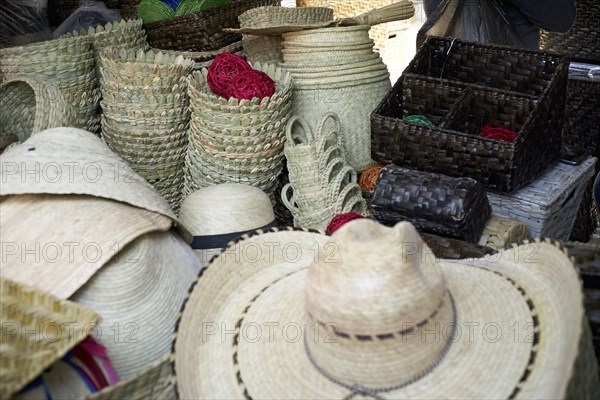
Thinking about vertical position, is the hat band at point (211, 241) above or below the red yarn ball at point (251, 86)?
below

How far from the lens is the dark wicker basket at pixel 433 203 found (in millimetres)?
1880

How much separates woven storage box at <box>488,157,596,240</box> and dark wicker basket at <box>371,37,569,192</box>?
0.04m

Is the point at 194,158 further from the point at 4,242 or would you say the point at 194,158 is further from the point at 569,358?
the point at 569,358

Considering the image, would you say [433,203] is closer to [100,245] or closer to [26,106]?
[100,245]

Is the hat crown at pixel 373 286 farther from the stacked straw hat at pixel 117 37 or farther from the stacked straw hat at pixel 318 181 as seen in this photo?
the stacked straw hat at pixel 117 37

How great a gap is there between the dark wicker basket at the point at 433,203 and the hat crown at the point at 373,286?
2.45ft

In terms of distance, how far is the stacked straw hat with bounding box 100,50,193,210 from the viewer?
2324 mm

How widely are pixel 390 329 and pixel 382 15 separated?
168cm

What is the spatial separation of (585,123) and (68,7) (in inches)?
113

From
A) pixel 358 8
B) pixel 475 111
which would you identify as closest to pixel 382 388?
pixel 475 111

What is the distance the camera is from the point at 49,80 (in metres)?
2.39

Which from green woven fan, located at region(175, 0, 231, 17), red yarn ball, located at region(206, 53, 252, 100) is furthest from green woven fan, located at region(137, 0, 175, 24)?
red yarn ball, located at region(206, 53, 252, 100)

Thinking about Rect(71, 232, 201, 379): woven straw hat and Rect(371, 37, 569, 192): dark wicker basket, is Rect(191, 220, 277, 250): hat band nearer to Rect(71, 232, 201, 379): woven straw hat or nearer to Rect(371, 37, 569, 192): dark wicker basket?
Rect(71, 232, 201, 379): woven straw hat

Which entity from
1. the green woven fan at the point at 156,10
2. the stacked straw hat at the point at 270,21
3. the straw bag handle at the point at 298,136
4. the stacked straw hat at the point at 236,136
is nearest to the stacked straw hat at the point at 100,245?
the stacked straw hat at the point at 236,136
